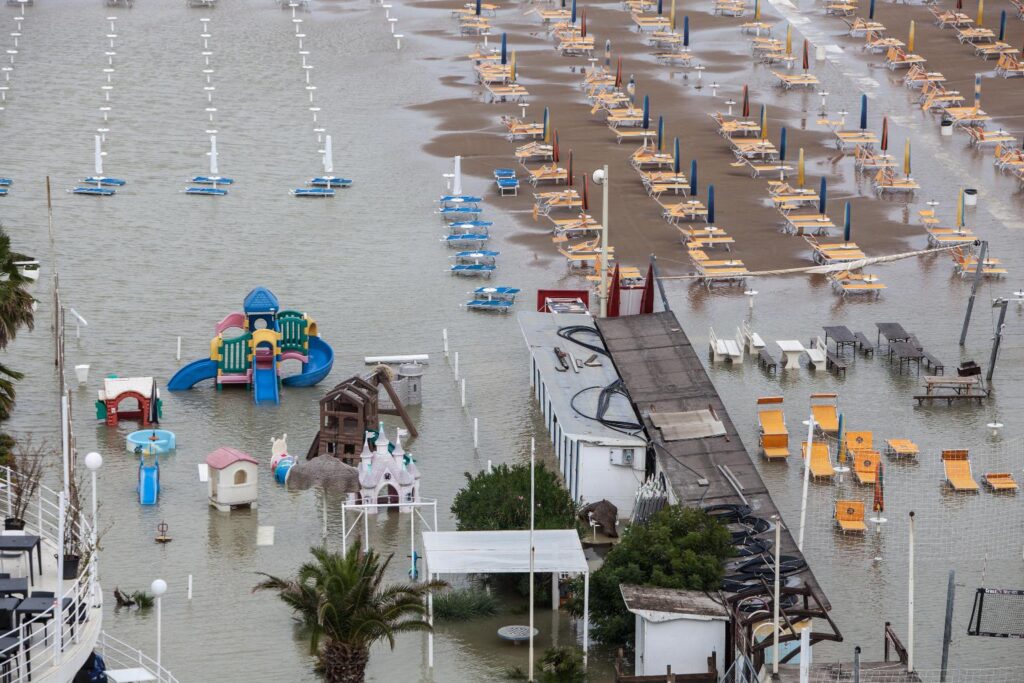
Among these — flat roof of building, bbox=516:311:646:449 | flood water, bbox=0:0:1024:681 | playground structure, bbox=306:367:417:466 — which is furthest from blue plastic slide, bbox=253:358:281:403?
flat roof of building, bbox=516:311:646:449

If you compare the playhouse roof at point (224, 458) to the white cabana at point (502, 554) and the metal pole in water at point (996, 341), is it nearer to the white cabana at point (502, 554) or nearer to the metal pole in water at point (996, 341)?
the white cabana at point (502, 554)

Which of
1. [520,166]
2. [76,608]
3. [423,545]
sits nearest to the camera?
[76,608]

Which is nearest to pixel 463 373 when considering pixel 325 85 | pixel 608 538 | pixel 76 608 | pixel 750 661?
pixel 608 538

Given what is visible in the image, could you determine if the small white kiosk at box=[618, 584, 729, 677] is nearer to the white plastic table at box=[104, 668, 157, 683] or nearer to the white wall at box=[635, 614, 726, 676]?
the white wall at box=[635, 614, 726, 676]

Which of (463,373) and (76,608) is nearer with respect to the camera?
(76,608)

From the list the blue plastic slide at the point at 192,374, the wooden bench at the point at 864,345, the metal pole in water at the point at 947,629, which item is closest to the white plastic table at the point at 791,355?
the wooden bench at the point at 864,345

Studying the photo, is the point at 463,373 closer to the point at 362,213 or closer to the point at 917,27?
the point at 362,213

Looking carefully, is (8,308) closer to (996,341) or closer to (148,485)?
(148,485)
